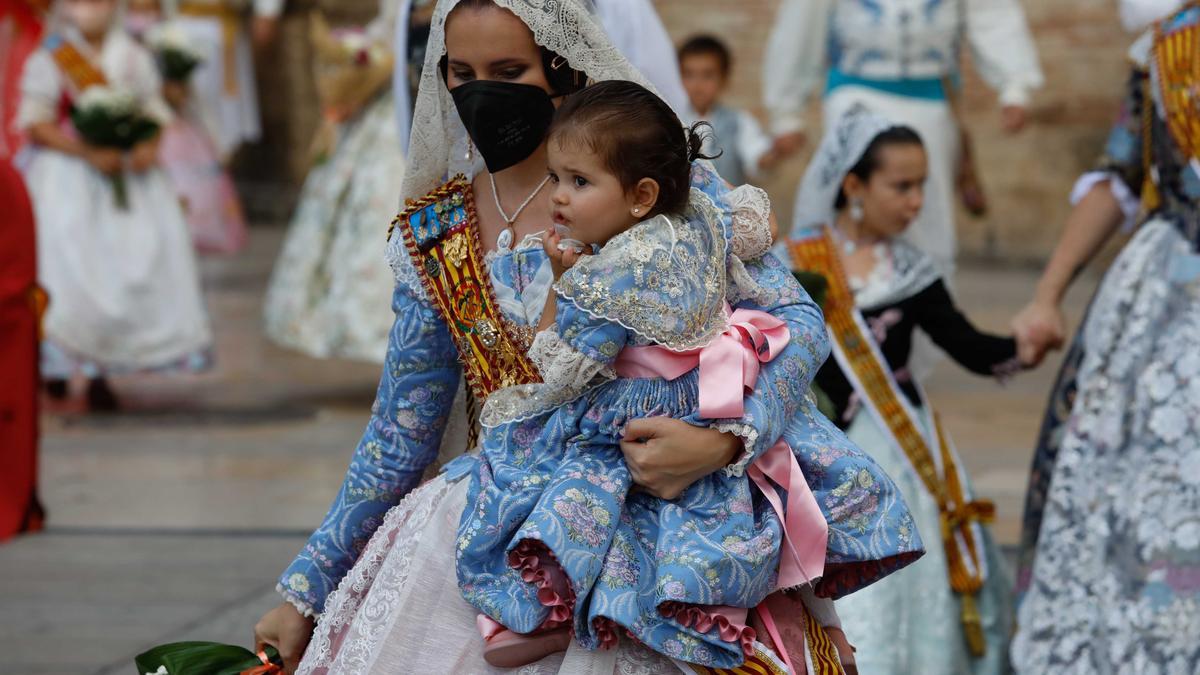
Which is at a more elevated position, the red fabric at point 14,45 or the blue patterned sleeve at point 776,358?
the blue patterned sleeve at point 776,358

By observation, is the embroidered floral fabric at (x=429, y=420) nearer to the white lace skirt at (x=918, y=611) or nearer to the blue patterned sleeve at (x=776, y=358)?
the blue patterned sleeve at (x=776, y=358)

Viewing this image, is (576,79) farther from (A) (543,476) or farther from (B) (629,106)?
A: (A) (543,476)

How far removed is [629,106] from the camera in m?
2.40

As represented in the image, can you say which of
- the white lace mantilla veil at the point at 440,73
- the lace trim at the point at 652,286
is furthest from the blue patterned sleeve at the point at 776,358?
the white lace mantilla veil at the point at 440,73

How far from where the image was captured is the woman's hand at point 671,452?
236 centimetres

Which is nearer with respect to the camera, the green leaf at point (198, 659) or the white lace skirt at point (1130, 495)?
the green leaf at point (198, 659)

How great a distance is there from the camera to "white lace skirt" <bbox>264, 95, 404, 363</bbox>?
329 inches

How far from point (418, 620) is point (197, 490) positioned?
460 centimetres

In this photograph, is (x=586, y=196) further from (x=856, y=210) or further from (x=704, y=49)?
(x=704, y=49)

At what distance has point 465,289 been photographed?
264 cm

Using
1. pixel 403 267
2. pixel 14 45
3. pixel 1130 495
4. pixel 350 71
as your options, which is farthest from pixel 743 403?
pixel 14 45

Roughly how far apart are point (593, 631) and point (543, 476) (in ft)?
0.72

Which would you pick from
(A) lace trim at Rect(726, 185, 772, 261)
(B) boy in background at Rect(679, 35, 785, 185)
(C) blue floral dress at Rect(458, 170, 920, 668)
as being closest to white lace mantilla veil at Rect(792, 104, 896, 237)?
(A) lace trim at Rect(726, 185, 772, 261)

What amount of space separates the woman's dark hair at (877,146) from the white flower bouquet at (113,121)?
4841 mm
